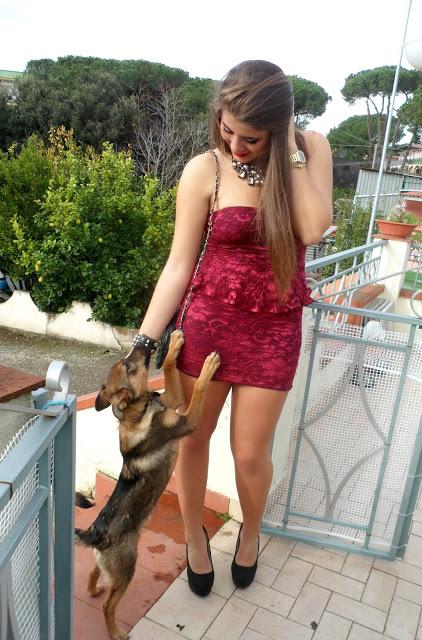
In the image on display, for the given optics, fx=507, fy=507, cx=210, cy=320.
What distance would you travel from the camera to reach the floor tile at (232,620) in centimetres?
187

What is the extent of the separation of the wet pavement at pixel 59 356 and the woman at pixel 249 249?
4.54 meters

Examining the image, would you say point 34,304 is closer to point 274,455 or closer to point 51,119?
point 274,455

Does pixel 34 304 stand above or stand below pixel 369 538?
below

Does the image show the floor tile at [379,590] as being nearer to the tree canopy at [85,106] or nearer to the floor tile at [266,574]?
the floor tile at [266,574]

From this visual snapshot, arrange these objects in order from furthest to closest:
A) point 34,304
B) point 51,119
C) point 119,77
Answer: point 119,77 < point 51,119 < point 34,304

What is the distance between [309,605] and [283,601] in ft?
0.34

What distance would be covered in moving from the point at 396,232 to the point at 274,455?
437 cm

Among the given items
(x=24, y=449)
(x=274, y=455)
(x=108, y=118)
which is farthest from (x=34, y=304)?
(x=108, y=118)

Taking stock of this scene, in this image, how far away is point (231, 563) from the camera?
86.2 inches

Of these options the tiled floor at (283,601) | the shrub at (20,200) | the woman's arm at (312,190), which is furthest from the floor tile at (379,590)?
the shrub at (20,200)

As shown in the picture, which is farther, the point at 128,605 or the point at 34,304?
the point at 34,304

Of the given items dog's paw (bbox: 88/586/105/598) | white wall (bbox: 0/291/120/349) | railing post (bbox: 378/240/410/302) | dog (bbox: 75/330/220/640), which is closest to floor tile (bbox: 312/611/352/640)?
dog (bbox: 75/330/220/640)

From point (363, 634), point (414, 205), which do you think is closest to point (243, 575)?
point (363, 634)

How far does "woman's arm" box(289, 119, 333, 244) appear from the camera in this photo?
1.56 m
